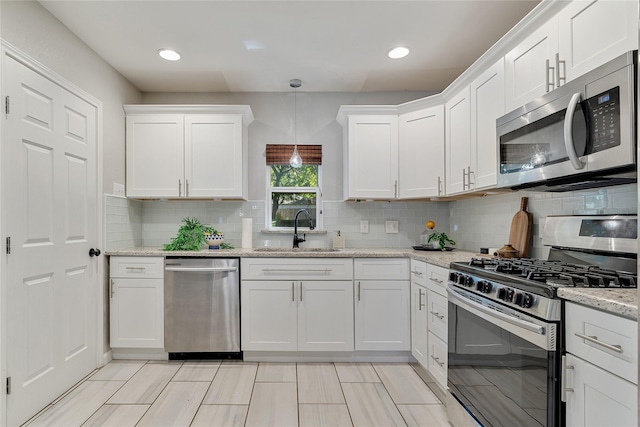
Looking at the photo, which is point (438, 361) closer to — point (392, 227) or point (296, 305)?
point (296, 305)

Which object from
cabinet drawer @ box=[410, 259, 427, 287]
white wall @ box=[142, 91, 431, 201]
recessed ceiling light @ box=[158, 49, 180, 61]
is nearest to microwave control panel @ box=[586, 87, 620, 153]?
cabinet drawer @ box=[410, 259, 427, 287]

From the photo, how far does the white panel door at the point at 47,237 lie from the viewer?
6.37 feet

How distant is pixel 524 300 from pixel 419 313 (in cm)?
137

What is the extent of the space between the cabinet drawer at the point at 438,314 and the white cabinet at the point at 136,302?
2.18 m

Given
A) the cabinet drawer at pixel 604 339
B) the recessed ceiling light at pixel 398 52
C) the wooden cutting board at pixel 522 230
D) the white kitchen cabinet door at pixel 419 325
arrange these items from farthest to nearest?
1. the recessed ceiling light at pixel 398 52
2. the white kitchen cabinet door at pixel 419 325
3. the wooden cutting board at pixel 522 230
4. the cabinet drawer at pixel 604 339

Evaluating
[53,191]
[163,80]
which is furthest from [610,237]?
[163,80]

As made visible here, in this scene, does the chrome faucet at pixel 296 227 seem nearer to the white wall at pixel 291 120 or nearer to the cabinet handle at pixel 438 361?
the white wall at pixel 291 120

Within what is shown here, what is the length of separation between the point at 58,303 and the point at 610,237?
331cm

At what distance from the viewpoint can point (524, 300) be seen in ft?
Answer: 4.44

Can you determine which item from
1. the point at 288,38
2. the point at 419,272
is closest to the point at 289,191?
the point at 288,38

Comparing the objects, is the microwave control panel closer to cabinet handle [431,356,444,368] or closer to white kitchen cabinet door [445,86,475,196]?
white kitchen cabinet door [445,86,475,196]

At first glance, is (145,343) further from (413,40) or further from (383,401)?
(413,40)

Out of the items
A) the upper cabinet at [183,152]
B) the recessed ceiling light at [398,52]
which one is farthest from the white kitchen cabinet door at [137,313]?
the recessed ceiling light at [398,52]

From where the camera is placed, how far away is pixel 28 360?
203 cm
